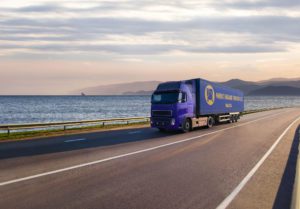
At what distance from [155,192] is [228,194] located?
5.57 ft

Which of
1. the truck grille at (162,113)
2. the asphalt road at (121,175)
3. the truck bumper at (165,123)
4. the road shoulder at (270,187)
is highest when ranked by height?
the truck grille at (162,113)

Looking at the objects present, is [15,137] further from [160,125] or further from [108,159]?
[108,159]

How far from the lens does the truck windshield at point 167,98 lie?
2458cm

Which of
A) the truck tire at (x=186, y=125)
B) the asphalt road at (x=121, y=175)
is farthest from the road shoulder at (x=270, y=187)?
the truck tire at (x=186, y=125)

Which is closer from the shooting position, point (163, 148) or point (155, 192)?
point (155, 192)

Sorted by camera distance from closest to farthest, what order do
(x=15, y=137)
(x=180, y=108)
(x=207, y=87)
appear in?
(x=15, y=137) < (x=180, y=108) < (x=207, y=87)

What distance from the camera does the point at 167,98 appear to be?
24859 millimetres

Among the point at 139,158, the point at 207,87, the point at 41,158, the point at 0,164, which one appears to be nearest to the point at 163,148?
the point at 139,158

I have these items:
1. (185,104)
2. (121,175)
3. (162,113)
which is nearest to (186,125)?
(185,104)

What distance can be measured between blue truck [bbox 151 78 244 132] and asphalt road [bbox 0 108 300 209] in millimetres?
7734

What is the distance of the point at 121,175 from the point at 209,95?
20561 millimetres

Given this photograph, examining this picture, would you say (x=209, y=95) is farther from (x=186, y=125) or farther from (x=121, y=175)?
(x=121, y=175)

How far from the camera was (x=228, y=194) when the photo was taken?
27.9ft

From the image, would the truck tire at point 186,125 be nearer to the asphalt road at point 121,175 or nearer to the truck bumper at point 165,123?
the truck bumper at point 165,123
